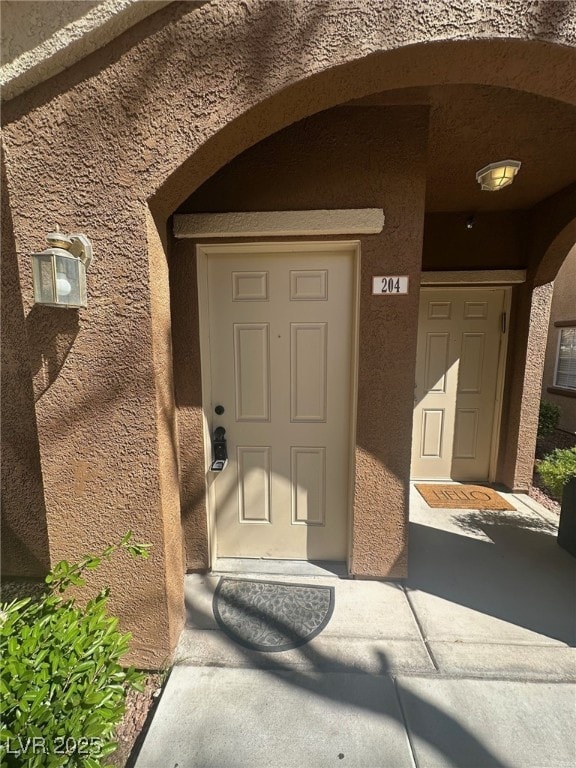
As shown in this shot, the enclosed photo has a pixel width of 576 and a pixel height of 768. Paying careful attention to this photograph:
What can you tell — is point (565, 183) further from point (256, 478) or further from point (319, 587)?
point (319, 587)

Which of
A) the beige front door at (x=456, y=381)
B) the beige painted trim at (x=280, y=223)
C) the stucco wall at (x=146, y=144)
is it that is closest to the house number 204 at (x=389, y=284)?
the beige painted trim at (x=280, y=223)

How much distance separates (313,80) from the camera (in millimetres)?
1364

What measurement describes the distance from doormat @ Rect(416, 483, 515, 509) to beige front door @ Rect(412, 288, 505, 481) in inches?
8.2

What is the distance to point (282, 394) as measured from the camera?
2.37 m

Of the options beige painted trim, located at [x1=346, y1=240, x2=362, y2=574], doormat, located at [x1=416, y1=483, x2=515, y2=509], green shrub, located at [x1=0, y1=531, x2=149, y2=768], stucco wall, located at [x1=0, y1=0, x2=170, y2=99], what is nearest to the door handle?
beige painted trim, located at [x1=346, y1=240, x2=362, y2=574]

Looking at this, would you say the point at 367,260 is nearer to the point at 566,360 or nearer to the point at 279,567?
the point at 279,567

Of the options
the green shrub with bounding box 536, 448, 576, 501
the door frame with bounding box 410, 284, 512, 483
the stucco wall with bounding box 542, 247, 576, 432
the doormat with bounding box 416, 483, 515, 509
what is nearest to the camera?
the green shrub with bounding box 536, 448, 576, 501

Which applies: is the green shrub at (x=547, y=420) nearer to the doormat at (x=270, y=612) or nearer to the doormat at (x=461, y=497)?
the doormat at (x=461, y=497)

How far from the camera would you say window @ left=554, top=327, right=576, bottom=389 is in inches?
230

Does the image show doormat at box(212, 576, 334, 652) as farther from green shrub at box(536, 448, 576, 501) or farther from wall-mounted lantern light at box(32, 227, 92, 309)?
green shrub at box(536, 448, 576, 501)

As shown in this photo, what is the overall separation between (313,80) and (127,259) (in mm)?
1151

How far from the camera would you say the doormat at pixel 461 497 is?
334 centimetres

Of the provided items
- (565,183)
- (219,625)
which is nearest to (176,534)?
(219,625)

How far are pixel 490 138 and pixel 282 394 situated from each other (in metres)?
2.43
